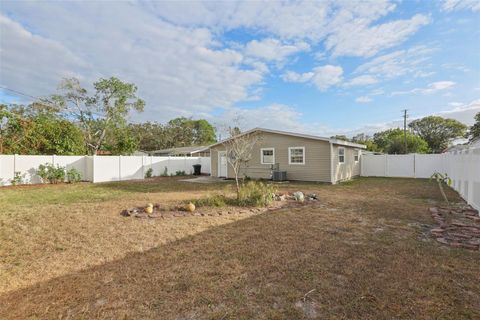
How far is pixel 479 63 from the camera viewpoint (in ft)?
28.3

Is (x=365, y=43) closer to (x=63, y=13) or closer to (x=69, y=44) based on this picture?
(x=63, y=13)

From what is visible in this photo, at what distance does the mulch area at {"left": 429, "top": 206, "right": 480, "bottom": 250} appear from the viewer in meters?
4.16

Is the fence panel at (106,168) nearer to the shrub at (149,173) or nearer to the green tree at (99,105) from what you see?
the shrub at (149,173)

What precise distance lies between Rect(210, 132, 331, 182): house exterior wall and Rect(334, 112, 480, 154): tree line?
2243 cm

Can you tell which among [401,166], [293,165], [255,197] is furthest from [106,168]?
[401,166]

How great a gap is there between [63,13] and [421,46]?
1427 cm

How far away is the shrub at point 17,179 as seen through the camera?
40.5 ft

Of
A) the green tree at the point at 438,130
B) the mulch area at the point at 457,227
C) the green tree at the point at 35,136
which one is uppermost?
the green tree at the point at 438,130

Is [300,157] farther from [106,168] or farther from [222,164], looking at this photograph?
[106,168]

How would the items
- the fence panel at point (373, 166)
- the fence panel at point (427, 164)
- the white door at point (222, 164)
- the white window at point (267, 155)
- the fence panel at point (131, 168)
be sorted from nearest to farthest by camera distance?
the white window at point (267, 155) < the fence panel at point (427, 164) < the fence panel at point (131, 168) < the white door at point (222, 164) < the fence panel at point (373, 166)

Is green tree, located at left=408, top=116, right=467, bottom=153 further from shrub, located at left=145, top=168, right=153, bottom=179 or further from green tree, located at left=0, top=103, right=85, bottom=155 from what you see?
green tree, located at left=0, top=103, right=85, bottom=155

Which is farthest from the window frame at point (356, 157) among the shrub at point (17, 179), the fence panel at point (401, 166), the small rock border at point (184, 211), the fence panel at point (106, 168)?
the shrub at point (17, 179)

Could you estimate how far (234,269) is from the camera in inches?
129

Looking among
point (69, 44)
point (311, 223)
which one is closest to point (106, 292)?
point (311, 223)
